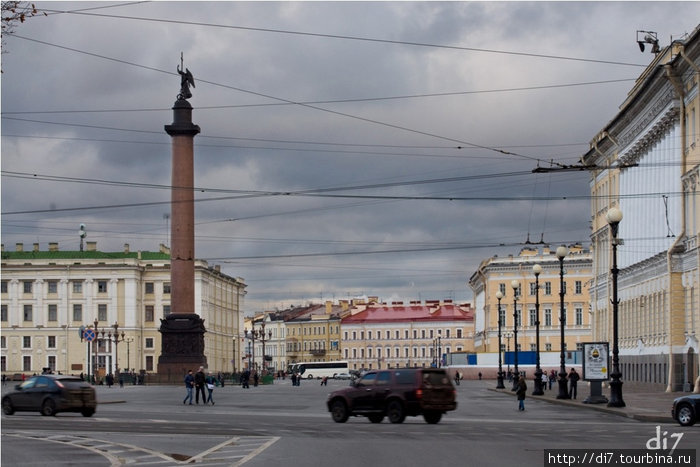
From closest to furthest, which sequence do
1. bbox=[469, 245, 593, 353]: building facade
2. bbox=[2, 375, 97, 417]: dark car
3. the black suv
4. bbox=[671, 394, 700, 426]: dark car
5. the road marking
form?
the road marking
bbox=[671, 394, 700, 426]: dark car
the black suv
bbox=[2, 375, 97, 417]: dark car
bbox=[469, 245, 593, 353]: building facade

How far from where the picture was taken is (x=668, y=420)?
37938 millimetres

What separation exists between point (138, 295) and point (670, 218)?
113697 mm

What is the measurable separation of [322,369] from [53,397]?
462 ft

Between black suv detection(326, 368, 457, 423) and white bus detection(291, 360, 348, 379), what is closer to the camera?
black suv detection(326, 368, 457, 423)

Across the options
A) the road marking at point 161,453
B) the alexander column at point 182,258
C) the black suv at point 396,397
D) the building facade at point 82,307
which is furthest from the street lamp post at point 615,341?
the building facade at point 82,307

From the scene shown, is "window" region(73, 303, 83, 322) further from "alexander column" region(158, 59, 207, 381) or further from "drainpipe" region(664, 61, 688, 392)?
"drainpipe" region(664, 61, 688, 392)

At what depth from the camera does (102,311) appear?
172500mm

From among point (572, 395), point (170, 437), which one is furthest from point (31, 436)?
point (572, 395)

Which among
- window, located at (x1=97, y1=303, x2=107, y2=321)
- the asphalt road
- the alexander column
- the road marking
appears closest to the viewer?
the road marking

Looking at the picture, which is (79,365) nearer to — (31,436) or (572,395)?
(572,395)

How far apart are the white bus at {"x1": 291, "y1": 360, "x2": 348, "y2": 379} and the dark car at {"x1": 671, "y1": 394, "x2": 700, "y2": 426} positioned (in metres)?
146

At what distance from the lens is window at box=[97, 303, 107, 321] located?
172 meters

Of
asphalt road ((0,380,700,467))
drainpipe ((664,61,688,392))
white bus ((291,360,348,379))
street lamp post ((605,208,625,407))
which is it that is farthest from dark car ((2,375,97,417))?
white bus ((291,360,348,379))

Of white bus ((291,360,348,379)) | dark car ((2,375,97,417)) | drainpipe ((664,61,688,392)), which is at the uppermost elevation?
drainpipe ((664,61,688,392))
